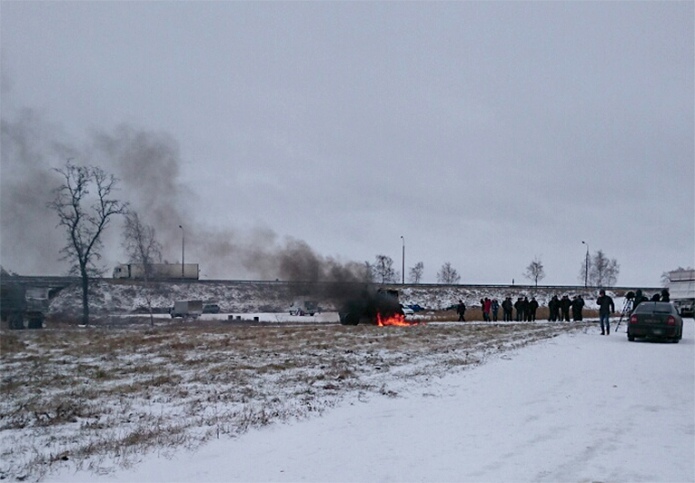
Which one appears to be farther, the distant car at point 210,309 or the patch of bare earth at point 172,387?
the distant car at point 210,309

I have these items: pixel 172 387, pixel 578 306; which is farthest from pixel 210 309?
pixel 172 387

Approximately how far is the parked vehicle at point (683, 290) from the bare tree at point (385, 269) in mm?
61726

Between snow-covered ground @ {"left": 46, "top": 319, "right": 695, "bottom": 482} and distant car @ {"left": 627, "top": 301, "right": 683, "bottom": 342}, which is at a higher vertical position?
distant car @ {"left": 627, "top": 301, "right": 683, "bottom": 342}

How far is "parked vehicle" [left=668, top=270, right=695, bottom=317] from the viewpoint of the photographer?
44.7 m

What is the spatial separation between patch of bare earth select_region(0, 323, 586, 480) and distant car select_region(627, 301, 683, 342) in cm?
374

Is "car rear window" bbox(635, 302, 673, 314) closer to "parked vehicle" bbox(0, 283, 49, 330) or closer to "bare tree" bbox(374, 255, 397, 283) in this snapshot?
"parked vehicle" bbox(0, 283, 49, 330)

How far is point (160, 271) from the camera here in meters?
57.9

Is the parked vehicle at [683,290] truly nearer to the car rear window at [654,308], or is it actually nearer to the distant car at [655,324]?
the car rear window at [654,308]

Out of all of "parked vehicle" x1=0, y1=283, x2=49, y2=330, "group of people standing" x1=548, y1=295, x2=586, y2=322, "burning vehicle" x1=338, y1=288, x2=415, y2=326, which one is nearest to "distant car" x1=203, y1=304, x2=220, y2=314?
"parked vehicle" x1=0, y1=283, x2=49, y2=330

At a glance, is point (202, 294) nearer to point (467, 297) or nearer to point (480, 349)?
point (467, 297)

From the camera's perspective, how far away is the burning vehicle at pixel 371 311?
38.1m

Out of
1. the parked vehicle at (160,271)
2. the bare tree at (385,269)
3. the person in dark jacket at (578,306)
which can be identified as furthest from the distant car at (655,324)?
the bare tree at (385,269)

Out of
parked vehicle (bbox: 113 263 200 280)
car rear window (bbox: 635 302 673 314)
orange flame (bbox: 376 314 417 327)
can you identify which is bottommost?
orange flame (bbox: 376 314 417 327)

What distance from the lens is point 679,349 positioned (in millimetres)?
20344
